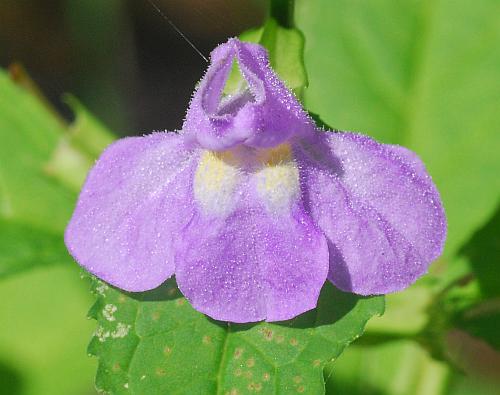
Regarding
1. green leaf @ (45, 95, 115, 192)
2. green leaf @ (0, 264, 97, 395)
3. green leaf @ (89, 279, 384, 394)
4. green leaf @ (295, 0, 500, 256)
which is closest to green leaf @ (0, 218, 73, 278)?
green leaf @ (45, 95, 115, 192)

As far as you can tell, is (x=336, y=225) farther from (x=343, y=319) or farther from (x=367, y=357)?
(x=367, y=357)

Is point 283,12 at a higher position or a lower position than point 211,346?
higher

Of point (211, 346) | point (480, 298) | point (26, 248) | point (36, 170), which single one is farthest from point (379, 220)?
point (36, 170)

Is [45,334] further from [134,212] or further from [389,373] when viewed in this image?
[134,212]

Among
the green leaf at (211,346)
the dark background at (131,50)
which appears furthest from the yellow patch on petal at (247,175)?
the dark background at (131,50)

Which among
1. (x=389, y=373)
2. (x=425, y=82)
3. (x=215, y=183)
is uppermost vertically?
(x=215, y=183)

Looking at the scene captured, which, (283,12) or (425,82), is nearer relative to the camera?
(283,12)
